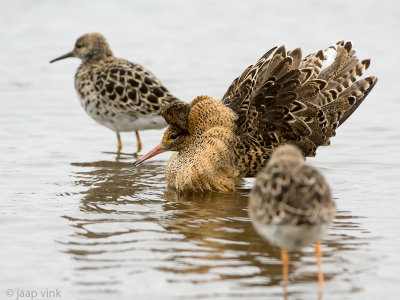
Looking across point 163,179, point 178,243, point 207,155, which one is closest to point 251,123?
point 207,155

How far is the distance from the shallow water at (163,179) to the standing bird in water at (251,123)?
0.99 ft

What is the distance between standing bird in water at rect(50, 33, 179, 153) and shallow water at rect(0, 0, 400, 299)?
1.44ft

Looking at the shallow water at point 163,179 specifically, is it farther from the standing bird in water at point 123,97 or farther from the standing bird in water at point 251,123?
the standing bird in water at point 123,97

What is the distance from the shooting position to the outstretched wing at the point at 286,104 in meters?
8.32

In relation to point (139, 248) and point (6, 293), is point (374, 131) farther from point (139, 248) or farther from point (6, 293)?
point (6, 293)

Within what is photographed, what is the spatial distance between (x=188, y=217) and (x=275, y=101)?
1809 millimetres

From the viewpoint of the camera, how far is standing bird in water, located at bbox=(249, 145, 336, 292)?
196 inches

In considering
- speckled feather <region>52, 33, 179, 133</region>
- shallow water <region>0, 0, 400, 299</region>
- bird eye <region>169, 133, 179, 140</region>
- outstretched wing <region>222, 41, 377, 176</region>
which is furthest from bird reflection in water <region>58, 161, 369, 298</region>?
speckled feather <region>52, 33, 179, 133</region>

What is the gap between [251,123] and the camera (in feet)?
27.4

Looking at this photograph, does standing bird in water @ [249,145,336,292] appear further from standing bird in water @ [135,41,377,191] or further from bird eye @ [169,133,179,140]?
bird eye @ [169,133,179,140]

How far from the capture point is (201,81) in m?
13.1

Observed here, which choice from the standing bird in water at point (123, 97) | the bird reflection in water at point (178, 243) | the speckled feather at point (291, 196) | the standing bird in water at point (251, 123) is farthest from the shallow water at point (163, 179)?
the speckled feather at point (291, 196)

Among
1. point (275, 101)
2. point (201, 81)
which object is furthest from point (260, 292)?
point (201, 81)

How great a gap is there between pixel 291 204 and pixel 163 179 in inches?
160
